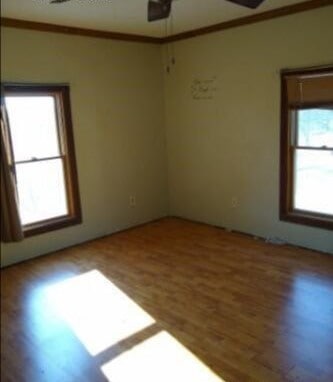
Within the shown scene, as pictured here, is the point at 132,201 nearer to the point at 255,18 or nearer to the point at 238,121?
the point at 238,121

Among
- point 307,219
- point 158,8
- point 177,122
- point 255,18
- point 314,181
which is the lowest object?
point 307,219

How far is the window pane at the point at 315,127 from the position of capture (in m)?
3.36

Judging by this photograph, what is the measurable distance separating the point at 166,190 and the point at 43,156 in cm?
169

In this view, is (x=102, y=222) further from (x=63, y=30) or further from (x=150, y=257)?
(x=63, y=30)

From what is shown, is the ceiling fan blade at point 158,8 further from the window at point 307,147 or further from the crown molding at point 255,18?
the window at point 307,147

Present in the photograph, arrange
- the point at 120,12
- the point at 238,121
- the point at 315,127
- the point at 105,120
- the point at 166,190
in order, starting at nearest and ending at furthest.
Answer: the point at 120,12, the point at 315,127, the point at 238,121, the point at 105,120, the point at 166,190

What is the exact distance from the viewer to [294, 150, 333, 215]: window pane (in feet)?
11.4

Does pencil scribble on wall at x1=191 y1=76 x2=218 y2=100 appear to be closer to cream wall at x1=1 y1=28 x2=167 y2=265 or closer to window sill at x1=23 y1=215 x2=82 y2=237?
cream wall at x1=1 y1=28 x2=167 y2=265

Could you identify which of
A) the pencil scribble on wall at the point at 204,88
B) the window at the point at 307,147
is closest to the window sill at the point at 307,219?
the window at the point at 307,147

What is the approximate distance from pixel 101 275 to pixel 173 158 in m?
1.93

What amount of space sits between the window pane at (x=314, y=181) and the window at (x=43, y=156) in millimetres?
2210

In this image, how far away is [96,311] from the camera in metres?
2.75

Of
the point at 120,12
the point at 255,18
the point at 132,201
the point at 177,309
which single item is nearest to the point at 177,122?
the point at 132,201

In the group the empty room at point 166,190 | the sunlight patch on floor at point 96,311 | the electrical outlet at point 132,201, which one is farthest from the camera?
the electrical outlet at point 132,201
